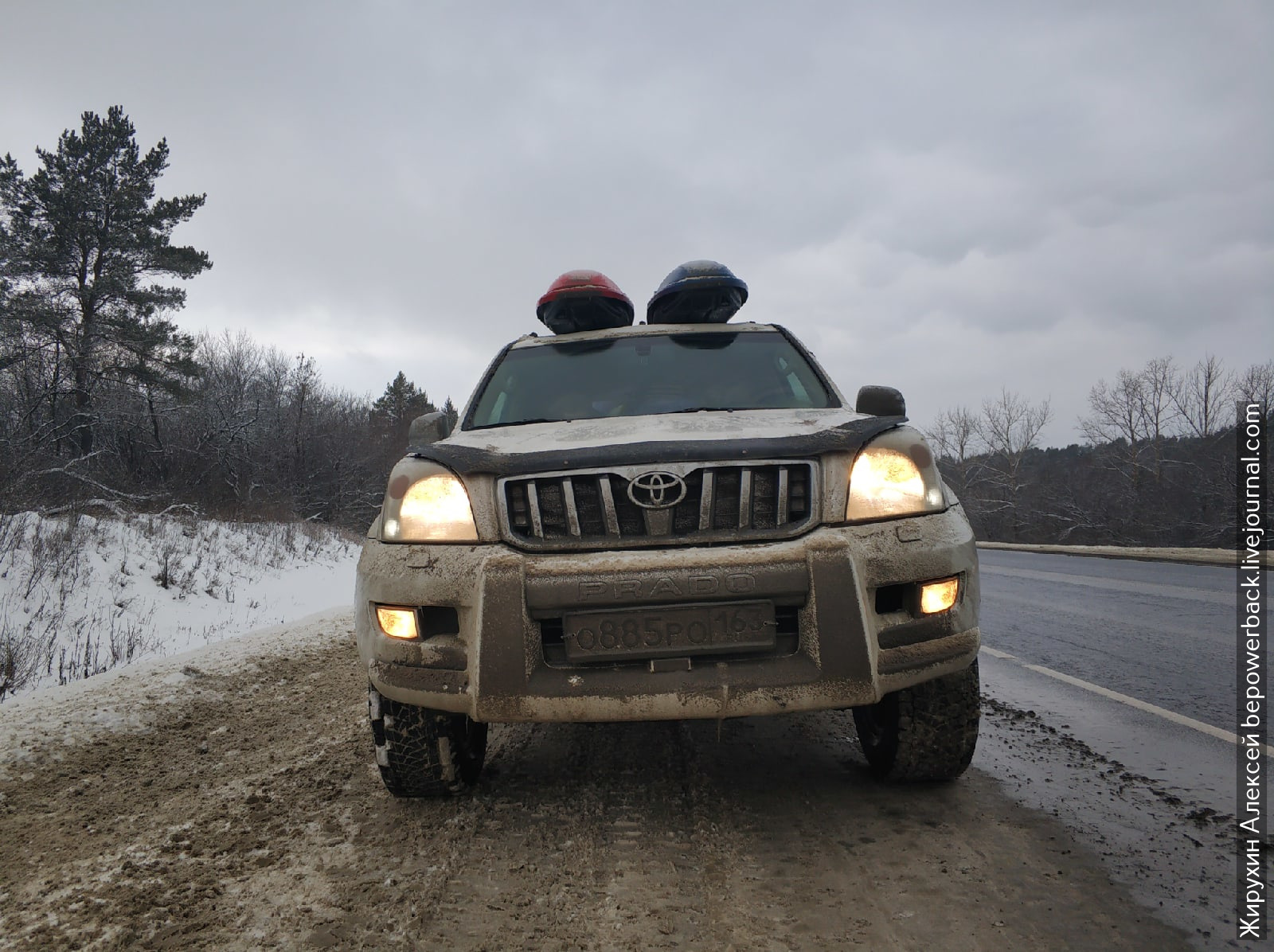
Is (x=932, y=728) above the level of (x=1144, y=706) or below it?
above

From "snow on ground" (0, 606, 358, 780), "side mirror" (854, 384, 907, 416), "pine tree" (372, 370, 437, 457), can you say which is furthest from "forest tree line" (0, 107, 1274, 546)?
"pine tree" (372, 370, 437, 457)

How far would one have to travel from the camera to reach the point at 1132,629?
18.7 feet

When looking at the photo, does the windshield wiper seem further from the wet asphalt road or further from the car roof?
the wet asphalt road

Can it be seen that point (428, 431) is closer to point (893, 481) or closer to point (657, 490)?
point (657, 490)

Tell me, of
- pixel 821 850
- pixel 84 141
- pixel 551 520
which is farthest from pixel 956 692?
pixel 84 141

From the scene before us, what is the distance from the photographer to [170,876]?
1970 millimetres

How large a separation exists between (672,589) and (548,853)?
0.91m

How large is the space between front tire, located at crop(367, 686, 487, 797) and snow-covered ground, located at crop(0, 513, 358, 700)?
12.2 ft

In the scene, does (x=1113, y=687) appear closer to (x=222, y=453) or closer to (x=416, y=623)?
(x=416, y=623)

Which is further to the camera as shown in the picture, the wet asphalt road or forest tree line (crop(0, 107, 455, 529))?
forest tree line (crop(0, 107, 455, 529))

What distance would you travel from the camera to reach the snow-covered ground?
552cm

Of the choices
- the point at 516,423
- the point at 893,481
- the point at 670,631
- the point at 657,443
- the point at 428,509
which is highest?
the point at 516,423

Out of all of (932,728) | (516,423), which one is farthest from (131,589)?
(932,728)

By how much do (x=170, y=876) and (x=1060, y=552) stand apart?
677 inches
